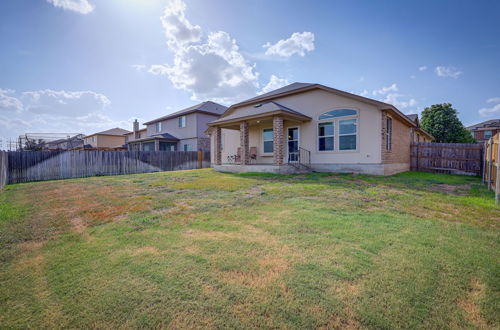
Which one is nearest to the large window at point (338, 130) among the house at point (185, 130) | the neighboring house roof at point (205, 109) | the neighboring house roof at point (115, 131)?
the house at point (185, 130)

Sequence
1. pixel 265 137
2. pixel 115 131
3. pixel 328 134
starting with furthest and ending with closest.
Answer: pixel 115 131 → pixel 265 137 → pixel 328 134

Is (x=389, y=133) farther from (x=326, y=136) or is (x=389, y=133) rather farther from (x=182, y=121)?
(x=182, y=121)

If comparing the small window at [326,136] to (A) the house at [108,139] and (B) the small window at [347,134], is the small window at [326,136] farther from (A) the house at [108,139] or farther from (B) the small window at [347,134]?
(A) the house at [108,139]

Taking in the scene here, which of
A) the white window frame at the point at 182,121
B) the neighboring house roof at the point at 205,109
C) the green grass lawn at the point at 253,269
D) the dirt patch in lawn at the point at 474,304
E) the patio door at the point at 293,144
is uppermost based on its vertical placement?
the neighboring house roof at the point at 205,109

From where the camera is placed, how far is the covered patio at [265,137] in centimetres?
1159

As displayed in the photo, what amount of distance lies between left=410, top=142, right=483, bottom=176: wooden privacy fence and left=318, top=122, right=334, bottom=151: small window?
7.03m

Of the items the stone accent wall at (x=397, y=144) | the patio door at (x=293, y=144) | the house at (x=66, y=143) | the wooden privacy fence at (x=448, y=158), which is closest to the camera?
the stone accent wall at (x=397, y=144)

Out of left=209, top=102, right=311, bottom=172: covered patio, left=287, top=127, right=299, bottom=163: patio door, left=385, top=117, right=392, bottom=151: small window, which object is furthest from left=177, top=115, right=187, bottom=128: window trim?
left=385, top=117, right=392, bottom=151: small window

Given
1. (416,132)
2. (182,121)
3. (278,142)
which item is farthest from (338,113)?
(182,121)

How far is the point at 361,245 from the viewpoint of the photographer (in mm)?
2934

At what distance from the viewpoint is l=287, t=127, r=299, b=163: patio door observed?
43.0ft

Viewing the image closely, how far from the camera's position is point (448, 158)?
13414 mm

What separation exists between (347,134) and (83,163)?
16.5 meters

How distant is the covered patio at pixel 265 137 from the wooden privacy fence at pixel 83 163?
6038 millimetres
